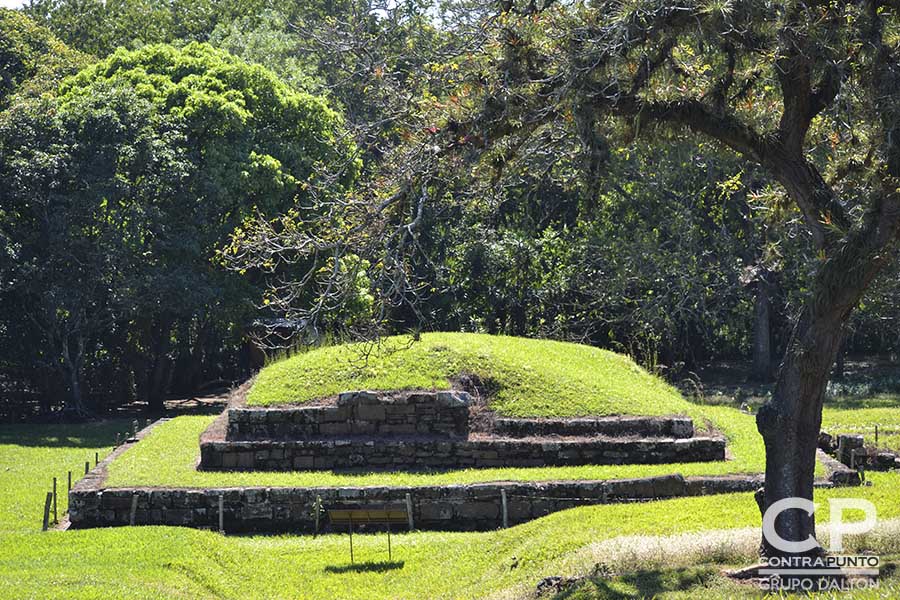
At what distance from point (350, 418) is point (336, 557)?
4164mm

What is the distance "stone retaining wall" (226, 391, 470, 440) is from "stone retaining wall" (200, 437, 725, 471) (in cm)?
40

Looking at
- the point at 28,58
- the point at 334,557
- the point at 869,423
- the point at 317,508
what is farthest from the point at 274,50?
the point at 334,557

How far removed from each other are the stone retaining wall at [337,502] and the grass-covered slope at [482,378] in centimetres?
273

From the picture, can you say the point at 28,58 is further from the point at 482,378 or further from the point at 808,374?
the point at 808,374

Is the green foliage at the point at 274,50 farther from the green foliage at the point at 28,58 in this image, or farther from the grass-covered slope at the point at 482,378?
the grass-covered slope at the point at 482,378

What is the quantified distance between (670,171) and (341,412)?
15844 millimetres

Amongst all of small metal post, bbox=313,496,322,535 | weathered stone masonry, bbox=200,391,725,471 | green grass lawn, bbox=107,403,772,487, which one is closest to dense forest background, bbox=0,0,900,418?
weathered stone masonry, bbox=200,391,725,471

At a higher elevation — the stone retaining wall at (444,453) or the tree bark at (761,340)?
the tree bark at (761,340)

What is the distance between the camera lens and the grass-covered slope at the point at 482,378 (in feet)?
63.7

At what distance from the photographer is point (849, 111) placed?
11.4 m

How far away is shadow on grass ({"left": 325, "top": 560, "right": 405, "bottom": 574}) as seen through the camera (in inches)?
567

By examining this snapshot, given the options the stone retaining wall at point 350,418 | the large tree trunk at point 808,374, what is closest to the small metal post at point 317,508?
the stone retaining wall at point 350,418

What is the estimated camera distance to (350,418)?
62.4 feet

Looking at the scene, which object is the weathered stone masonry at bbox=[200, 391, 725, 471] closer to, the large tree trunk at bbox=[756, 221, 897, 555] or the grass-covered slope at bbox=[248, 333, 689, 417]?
the grass-covered slope at bbox=[248, 333, 689, 417]
